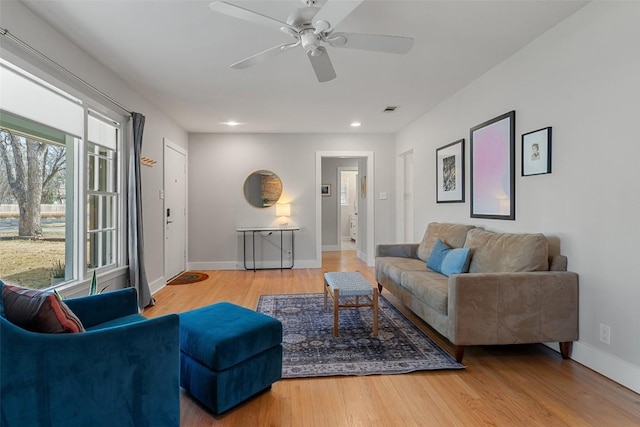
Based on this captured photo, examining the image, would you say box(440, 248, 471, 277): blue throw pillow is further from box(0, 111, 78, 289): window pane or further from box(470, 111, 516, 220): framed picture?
box(0, 111, 78, 289): window pane

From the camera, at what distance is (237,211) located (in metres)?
5.80

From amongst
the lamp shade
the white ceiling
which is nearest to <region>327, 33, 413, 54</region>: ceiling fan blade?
the white ceiling

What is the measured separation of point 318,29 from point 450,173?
272 centimetres

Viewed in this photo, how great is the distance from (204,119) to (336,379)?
4115 mm

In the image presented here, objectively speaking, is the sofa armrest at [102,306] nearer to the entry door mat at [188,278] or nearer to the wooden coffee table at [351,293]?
the wooden coffee table at [351,293]

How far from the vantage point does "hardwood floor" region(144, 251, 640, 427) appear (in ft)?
5.57

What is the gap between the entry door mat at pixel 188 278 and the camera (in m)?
4.75

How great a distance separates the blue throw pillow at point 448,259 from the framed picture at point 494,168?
512 mm

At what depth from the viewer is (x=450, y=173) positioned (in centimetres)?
405

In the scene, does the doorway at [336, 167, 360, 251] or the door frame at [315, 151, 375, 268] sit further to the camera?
the doorway at [336, 167, 360, 251]

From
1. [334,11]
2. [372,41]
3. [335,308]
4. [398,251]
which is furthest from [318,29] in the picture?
[398,251]

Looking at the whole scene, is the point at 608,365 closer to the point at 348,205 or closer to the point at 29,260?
the point at 29,260

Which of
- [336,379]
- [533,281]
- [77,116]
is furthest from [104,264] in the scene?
[533,281]

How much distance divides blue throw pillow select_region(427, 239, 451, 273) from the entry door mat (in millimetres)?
3356
